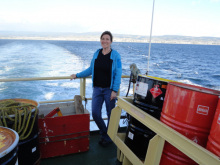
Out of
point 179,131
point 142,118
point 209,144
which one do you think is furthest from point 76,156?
point 209,144

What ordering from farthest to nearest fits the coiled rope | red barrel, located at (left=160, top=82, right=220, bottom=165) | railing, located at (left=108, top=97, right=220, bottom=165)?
1. the coiled rope
2. red barrel, located at (left=160, top=82, right=220, bottom=165)
3. railing, located at (left=108, top=97, right=220, bottom=165)

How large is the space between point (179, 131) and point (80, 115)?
1.38 m

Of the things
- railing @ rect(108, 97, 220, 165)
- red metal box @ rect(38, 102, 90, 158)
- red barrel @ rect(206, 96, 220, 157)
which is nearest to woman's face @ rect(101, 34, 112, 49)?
railing @ rect(108, 97, 220, 165)

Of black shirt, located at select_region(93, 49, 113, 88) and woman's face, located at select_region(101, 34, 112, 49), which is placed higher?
woman's face, located at select_region(101, 34, 112, 49)

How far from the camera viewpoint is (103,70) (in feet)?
8.50

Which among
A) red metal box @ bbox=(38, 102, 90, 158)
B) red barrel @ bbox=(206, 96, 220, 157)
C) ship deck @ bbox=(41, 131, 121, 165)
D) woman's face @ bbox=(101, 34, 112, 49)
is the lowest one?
ship deck @ bbox=(41, 131, 121, 165)

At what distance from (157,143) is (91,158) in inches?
48.9

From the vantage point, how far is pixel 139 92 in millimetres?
2055

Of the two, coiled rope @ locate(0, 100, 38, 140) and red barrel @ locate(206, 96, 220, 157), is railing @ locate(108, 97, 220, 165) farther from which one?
coiled rope @ locate(0, 100, 38, 140)

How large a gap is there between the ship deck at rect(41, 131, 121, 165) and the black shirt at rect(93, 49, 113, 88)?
3.27 feet

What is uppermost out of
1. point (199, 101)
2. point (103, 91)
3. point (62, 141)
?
point (199, 101)

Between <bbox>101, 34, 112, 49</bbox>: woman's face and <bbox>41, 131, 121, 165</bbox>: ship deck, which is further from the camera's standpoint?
<bbox>101, 34, 112, 49</bbox>: woman's face

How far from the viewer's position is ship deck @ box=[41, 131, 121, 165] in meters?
2.38

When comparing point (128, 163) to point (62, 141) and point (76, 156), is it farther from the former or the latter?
point (62, 141)
